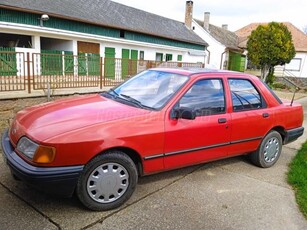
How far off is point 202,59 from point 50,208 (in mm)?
28090

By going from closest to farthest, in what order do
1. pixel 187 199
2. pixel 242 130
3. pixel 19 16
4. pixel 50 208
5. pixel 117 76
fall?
1. pixel 50 208
2. pixel 187 199
3. pixel 242 130
4. pixel 117 76
5. pixel 19 16

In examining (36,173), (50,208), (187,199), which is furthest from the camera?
(187,199)

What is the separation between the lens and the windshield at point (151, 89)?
11.7 ft

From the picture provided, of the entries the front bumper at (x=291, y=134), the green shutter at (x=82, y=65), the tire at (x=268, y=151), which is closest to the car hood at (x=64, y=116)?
the tire at (x=268, y=151)

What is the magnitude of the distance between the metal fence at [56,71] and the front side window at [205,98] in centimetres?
546

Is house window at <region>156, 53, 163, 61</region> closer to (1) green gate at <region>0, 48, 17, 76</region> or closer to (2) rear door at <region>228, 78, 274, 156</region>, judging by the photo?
(1) green gate at <region>0, 48, 17, 76</region>

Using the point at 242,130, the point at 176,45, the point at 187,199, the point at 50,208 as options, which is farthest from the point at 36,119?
the point at 176,45

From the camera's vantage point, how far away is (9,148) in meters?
3.10

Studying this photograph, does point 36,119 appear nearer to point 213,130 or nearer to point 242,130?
point 213,130

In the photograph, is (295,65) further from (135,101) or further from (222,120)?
(135,101)

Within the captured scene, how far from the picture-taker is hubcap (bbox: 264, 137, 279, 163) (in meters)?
4.67

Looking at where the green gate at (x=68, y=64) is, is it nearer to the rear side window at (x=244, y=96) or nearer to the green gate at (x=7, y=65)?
the green gate at (x=7, y=65)

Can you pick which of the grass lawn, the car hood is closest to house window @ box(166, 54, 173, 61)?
the grass lawn

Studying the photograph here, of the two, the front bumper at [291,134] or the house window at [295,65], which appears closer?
the front bumper at [291,134]
